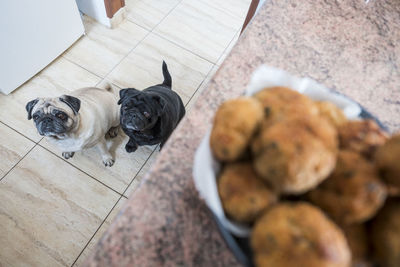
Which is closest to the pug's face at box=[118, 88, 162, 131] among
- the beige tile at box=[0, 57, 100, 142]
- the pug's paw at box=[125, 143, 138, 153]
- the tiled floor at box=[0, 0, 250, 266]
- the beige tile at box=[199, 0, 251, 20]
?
the pug's paw at box=[125, 143, 138, 153]

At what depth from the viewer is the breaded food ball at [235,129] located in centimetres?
33

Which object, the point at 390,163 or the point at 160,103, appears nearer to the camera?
the point at 390,163

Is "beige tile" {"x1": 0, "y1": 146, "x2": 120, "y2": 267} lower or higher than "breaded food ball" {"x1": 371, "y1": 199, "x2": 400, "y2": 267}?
lower

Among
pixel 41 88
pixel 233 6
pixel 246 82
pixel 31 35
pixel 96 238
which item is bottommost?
pixel 96 238

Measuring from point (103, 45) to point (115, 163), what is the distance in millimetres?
959

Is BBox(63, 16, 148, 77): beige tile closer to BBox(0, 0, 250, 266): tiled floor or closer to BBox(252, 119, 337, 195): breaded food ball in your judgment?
BBox(0, 0, 250, 266): tiled floor

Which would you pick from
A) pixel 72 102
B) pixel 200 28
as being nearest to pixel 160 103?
pixel 72 102

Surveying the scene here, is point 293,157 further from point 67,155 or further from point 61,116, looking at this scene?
point 67,155

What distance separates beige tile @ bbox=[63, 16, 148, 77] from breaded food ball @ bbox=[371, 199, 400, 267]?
1.85 metres

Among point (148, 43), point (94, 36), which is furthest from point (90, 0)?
point (148, 43)

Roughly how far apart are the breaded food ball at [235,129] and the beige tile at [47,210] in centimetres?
127

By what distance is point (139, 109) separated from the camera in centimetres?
118

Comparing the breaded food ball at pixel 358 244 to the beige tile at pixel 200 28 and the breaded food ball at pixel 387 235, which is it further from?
the beige tile at pixel 200 28

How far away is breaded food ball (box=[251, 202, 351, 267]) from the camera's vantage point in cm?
26
